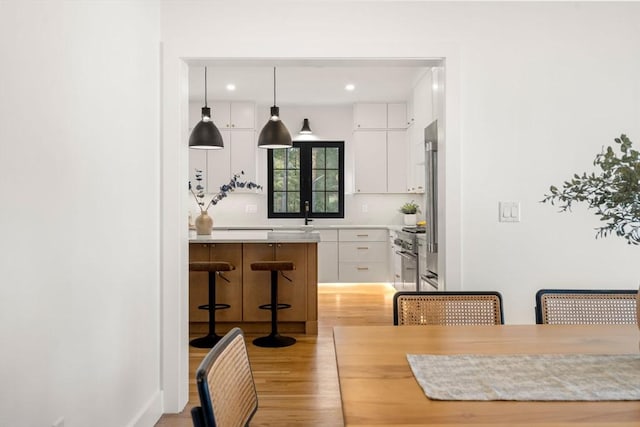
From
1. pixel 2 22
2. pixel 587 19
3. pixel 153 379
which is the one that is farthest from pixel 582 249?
pixel 2 22

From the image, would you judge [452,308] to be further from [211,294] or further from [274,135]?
[274,135]

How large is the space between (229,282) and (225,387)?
3709 mm

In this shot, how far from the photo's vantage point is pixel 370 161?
299 inches

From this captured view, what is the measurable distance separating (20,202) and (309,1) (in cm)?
199

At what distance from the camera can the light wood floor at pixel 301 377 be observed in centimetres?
290

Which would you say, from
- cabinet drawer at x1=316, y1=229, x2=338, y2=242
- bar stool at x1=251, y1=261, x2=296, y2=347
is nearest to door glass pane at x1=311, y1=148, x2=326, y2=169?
cabinet drawer at x1=316, y1=229, x2=338, y2=242

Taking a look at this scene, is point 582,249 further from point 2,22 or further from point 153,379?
point 2,22

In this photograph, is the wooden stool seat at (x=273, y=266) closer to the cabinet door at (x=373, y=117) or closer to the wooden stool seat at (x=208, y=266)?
the wooden stool seat at (x=208, y=266)

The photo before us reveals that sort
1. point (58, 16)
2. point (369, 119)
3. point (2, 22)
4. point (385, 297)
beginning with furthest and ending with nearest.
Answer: point (369, 119)
point (385, 297)
point (58, 16)
point (2, 22)

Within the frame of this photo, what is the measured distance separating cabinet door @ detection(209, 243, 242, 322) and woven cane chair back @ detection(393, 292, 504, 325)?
292cm

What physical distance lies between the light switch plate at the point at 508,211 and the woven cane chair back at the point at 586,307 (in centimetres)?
92

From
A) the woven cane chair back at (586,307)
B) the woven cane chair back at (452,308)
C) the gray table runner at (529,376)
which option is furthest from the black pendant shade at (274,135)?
the gray table runner at (529,376)

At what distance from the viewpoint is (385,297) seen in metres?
6.59

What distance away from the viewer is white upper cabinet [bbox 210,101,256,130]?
24.4 feet
